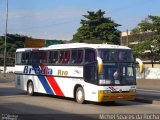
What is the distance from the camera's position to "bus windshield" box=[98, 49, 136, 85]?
66.1 ft

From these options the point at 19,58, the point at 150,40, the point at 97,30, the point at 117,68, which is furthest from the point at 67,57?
the point at 97,30

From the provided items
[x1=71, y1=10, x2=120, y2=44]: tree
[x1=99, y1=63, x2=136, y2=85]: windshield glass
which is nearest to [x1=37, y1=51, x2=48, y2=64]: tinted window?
[x1=99, y1=63, x2=136, y2=85]: windshield glass

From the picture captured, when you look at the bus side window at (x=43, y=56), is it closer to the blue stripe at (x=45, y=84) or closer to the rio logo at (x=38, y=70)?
the rio logo at (x=38, y=70)

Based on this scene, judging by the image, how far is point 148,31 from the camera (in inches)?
2367

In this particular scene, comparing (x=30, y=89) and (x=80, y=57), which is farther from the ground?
(x=80, y=57)

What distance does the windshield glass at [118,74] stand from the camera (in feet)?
66.0

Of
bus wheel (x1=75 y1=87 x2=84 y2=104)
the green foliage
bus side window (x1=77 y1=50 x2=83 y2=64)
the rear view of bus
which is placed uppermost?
the green foliage

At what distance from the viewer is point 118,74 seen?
2034 centimetres

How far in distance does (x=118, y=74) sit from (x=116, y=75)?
120 millimetres

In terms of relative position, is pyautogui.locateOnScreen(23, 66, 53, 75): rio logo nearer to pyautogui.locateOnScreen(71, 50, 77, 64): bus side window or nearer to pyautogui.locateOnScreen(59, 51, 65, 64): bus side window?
pyautogui.locateOnScreen(59, 51, 65, 64): bus side window

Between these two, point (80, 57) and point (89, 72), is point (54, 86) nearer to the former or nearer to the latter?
point (80, 57)

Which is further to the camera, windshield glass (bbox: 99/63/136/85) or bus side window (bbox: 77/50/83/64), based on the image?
bus side window (bbox: 77/50/83/64)

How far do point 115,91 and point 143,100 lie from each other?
7.46 ft

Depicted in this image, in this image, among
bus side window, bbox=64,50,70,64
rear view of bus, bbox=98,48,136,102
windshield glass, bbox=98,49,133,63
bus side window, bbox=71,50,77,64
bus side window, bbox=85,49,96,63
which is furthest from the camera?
bus side window, bbox=64,50,70,64
